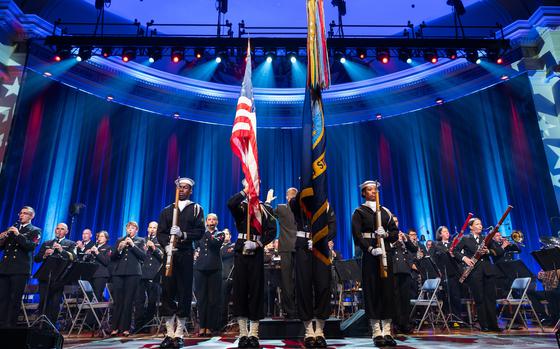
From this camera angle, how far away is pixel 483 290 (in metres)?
7.34

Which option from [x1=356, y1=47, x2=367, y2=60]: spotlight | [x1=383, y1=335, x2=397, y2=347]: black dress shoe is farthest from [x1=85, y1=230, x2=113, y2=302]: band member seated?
[x1=356, y1=47, x2=367, y2=60]: spotlight

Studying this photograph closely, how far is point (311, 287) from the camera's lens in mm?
4871

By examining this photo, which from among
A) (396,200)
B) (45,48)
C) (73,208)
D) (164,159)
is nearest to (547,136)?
(396,200)

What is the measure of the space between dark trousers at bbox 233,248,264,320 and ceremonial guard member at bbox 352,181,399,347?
1275mm

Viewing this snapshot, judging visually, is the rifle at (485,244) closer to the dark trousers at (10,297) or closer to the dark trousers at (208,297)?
the dark trousers at (208,297)

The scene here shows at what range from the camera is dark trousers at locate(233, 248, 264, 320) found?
488 cm

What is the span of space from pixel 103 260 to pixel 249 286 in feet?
16.9

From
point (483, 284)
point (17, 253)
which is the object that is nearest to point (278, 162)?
point (483, 284)

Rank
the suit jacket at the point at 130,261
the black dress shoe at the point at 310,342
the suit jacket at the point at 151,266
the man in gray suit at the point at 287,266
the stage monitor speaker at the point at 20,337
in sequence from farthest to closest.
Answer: the suit jacket at the point at 151,266 < the suit jacket at the point at 130,261 < the man in gray suit at the point at 287,266 < the black dress shoe at the point at 310,342 < the stage monitor speaker at the point at 20,337

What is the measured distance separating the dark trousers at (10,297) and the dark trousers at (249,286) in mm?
4326

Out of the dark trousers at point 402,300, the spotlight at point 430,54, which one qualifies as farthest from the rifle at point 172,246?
the spotlight at point 430,54

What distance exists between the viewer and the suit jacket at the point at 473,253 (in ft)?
24.2

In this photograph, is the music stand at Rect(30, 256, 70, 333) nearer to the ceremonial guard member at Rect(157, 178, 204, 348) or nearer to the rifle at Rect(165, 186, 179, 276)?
the ceremonial guard member at Rect(157, 178, 204, 348)

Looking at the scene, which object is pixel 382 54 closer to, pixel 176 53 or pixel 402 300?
pixel 176 53
